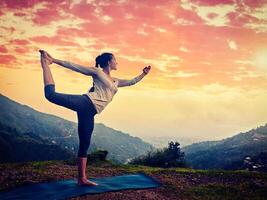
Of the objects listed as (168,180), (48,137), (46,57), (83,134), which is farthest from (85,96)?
(48,137)

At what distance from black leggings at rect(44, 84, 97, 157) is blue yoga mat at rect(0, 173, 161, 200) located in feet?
2.07

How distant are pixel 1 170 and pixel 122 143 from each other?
513 ft

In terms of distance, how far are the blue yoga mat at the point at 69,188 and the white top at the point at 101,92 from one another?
137 centimetres

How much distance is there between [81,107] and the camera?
567 cm

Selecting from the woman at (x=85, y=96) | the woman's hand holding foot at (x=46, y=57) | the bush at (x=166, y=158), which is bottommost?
the bush at (x=166, y=158)

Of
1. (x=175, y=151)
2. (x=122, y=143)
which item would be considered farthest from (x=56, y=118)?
(x=175, y=151)

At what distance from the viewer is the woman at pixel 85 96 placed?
18.1ft

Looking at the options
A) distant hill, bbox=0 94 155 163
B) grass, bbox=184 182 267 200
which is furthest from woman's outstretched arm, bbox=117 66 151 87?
distant hill, bbox=0 94 155 163

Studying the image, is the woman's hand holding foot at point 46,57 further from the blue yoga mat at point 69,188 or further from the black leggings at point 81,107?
the blue yoga mat at point 69,188

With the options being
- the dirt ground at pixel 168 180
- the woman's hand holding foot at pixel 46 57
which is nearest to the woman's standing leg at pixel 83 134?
the dirt ground at pixel 168 180

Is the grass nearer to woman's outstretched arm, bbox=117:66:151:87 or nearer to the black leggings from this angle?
the black leggings

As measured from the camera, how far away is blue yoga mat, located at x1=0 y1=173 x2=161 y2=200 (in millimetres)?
5316

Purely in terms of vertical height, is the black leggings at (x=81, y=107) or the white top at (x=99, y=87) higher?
the white top at (x=99, y=87)

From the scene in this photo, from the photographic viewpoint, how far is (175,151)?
46.6ft
